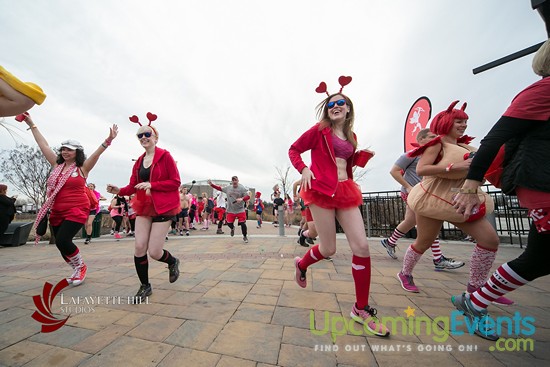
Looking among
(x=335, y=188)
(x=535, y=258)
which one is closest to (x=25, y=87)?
(x=335, y=188)

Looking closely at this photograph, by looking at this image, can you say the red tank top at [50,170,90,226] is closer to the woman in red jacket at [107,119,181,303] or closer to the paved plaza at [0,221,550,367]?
the woman in red jacket at [107,119,181,303]

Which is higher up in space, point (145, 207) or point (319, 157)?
point (319, 157)

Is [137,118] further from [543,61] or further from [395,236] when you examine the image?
[395,236]

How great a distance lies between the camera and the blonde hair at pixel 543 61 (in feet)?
4.61

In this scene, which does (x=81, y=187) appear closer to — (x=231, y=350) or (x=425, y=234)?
(x=231, y=350)

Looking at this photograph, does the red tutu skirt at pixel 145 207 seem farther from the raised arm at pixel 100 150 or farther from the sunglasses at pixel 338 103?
the sunglasses at pixel 338 103

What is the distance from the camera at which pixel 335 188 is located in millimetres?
1979

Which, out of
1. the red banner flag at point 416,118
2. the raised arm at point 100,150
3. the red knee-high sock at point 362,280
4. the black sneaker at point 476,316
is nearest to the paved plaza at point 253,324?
the black sneaker at point 476,316

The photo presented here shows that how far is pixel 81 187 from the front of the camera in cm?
314

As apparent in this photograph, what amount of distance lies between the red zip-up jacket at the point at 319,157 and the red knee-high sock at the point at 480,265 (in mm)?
1471

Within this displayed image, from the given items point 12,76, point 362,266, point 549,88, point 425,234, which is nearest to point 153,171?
point 12,76

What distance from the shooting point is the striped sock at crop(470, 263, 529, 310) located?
61.4 inches

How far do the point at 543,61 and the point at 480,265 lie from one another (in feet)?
5.70

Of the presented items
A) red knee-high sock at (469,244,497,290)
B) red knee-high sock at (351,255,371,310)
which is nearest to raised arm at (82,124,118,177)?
red knee-high sock at (351,255,371,310)
